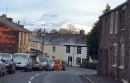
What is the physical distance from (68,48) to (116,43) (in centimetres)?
7436

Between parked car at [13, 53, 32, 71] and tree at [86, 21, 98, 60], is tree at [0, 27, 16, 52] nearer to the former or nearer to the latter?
tree at [86, 21, 98, 60]

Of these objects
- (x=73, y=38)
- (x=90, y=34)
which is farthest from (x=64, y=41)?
(x=90, y=34)

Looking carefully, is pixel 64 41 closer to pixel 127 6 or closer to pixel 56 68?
pixel 56 68

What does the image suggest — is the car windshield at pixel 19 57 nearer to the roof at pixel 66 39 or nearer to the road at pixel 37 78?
the road at pixel 37 78

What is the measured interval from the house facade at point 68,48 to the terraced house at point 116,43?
63266 millimetres

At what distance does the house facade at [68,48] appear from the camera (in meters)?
105

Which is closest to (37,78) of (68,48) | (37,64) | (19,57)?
(19,57)

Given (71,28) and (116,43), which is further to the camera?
(71,28)

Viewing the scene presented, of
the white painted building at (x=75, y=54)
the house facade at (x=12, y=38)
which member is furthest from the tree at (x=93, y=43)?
the white painted building at (x=75, y=54)

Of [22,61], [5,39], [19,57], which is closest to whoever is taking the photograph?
[22,61]

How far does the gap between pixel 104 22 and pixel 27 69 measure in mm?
9856

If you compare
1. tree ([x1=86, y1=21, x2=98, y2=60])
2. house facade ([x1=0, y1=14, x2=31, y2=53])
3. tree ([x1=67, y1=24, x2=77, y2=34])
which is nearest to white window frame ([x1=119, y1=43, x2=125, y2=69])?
house facade ([x1=0, y1=14, x2=31, y2=53])

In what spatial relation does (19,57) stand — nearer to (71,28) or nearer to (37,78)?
(37,78)

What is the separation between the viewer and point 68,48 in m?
107
